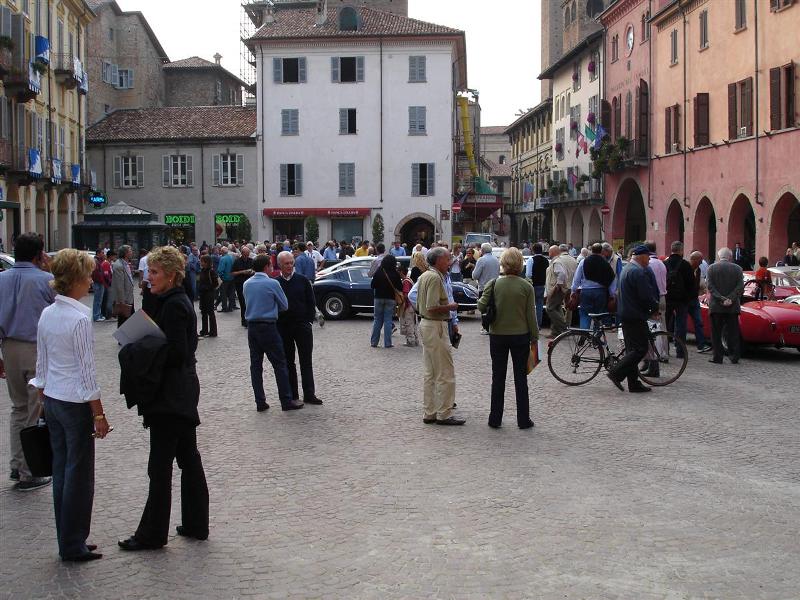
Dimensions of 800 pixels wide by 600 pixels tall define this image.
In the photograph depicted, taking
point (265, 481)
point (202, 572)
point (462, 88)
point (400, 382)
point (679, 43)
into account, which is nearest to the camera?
point (202, 572)

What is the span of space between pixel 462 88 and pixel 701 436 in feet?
217

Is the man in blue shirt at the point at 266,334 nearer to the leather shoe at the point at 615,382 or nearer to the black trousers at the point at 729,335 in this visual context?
the leather shoe at the point at 615,382

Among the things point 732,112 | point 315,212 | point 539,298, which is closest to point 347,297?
point 539,298

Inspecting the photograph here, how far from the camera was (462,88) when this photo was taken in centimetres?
7394

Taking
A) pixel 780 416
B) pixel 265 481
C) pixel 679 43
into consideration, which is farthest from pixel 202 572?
pixel 679 43

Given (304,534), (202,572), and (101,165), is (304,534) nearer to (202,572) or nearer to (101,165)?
(202,572)

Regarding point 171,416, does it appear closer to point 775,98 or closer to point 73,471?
point 73,471

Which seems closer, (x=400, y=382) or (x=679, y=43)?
(x=400, y=382)

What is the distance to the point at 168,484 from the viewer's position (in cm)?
630

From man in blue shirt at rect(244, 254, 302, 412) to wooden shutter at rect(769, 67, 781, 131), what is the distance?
24164 mm

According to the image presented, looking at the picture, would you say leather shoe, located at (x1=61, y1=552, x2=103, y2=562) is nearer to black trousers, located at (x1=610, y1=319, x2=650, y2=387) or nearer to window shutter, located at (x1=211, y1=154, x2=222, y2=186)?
black trousers, located at (x1=610, y1=319, x2=650, y2=387)

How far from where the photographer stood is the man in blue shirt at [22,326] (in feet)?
25.4

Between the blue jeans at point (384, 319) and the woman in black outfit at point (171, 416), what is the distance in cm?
1160

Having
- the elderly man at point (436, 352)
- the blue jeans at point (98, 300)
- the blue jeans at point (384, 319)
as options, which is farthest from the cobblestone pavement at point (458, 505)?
the blue jeans at point (98, 300)
